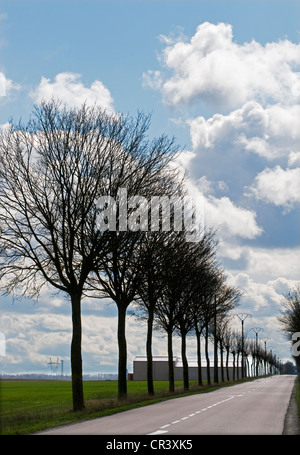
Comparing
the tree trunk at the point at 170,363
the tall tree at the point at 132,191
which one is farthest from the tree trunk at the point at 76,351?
the tree trunk at the point at 170,363

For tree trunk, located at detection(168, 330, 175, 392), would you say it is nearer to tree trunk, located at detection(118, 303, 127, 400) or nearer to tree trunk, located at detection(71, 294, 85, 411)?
tree trunk, located at detection(118, 303, 127, 400)

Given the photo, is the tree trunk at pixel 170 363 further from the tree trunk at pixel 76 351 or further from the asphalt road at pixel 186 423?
the asphalt road at pixel 186 423

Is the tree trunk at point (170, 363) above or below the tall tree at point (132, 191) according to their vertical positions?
below

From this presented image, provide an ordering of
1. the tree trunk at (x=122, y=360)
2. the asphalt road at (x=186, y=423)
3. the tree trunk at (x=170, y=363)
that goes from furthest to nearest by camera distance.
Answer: the tree trunk at (x=170, y=363), the tree trunk at (x=122, y=360), the asphalt road at (x=186, y=423)

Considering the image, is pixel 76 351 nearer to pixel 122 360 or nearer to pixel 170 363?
pixel 122 360

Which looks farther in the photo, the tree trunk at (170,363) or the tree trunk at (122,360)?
the tree trunk at (170,363)

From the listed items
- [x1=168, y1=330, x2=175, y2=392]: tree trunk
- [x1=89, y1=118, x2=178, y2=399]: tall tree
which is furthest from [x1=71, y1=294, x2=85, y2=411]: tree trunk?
[x1=168, y1=330, x2=175, y2=392]: tree trunk

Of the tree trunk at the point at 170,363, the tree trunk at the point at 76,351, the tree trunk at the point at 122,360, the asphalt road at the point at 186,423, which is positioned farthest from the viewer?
the tree trunk at the point at 170,363

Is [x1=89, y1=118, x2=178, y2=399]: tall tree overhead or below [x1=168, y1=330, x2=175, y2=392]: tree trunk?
overhead

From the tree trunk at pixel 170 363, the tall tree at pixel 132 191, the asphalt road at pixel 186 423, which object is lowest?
the asphalt road at pixel 186 423

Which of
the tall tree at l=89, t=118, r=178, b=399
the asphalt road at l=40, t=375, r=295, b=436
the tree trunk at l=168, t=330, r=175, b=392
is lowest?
the asphalt road at l=40, t=375, r=295, b=436

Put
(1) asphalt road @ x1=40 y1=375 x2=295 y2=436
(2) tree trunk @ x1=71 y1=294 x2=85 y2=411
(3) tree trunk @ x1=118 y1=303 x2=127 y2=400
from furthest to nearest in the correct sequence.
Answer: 1. (3) tree trunk @ x1=118 y1=303 x2=127 y2=400
2. (2) tree trunk @ x1=71 y1=294 x2=85 y2=411
3. (1) asphalt road @ x1=40 y1=375 x2=295 y2=436
